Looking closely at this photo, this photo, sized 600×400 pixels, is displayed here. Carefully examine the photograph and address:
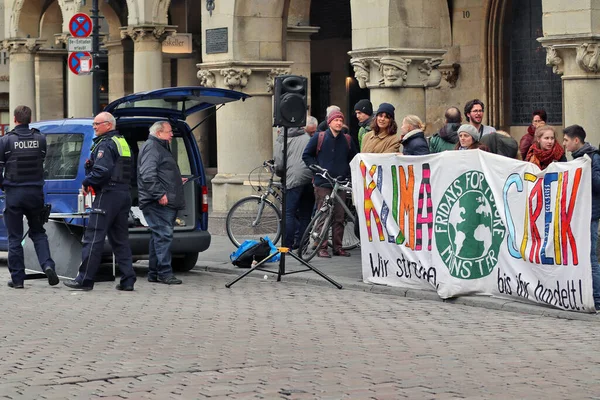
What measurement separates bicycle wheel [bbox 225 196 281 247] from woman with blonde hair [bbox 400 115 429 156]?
3.24 meters

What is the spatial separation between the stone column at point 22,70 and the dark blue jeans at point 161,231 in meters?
19.6

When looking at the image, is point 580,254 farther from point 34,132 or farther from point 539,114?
point 34,132

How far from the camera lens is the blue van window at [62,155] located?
15703 mm

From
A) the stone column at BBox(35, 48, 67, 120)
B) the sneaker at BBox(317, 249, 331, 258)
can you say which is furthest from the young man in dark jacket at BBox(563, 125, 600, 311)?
the stone column at BBox(35, 48, 67, 120)

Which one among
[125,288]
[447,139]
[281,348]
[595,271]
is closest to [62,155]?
[125,288]

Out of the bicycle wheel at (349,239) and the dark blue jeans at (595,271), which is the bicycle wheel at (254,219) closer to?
the bicycle wheel at (349,239)

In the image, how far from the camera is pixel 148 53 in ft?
90.6

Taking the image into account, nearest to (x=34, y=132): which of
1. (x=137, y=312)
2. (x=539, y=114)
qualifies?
(x=137, y=312)

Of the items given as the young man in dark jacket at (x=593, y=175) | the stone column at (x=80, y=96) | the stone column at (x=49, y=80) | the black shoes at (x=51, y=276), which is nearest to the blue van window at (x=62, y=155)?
the black shoes at (x=51, y=276)

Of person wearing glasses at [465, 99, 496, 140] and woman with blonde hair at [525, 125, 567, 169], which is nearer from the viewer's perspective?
woman with blonde hair at [525, 125, 567, 169]

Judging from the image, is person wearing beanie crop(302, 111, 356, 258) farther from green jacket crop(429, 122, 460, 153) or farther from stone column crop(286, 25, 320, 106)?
stone column crop(286, 25, 320, 106)

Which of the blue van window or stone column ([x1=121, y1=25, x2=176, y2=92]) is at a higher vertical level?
stone column ([x1=121, y1=25, x2=176, y2=92])

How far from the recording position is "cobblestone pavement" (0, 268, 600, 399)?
8.71 m

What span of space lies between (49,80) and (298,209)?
60.6 ft
